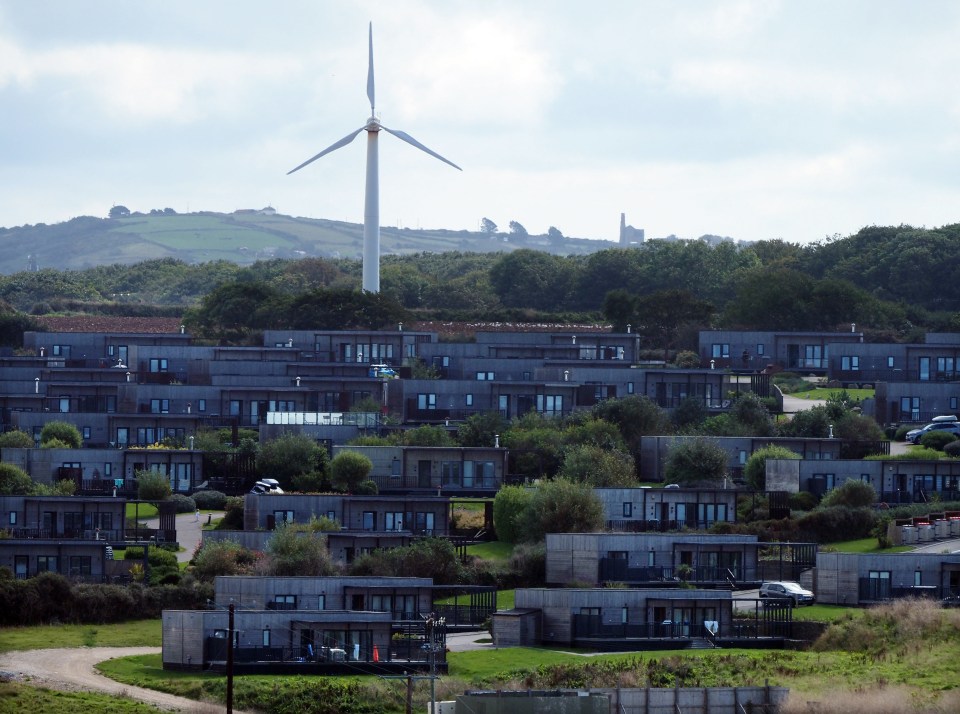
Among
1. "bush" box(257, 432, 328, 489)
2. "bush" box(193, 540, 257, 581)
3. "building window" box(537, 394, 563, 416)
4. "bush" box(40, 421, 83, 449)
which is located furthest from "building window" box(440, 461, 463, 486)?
"bush" box(193, 540, 257, 581)

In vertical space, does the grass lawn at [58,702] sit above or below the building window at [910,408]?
below

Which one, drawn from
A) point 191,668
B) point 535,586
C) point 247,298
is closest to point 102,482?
point 535,586

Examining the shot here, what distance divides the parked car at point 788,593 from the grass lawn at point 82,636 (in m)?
22.6

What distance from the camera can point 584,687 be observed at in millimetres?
69938

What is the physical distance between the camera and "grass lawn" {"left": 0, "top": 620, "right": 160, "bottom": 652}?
3071 inches

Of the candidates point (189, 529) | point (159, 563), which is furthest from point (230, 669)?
point (189, 529)

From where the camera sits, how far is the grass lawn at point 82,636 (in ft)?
256

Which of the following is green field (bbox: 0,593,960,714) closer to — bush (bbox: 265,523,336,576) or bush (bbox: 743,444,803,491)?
bush (bbox: 265,523,336,576)

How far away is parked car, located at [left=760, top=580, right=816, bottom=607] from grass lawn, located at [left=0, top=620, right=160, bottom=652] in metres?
22.6

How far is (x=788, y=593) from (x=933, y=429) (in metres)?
38.0

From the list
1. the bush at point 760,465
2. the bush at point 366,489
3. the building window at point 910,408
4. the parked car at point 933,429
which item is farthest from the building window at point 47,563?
the building window at point 910,408

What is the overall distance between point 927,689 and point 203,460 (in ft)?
168

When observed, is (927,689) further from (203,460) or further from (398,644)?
(203,460)

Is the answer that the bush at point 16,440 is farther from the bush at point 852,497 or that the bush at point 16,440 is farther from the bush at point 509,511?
the bush at point 852,497
